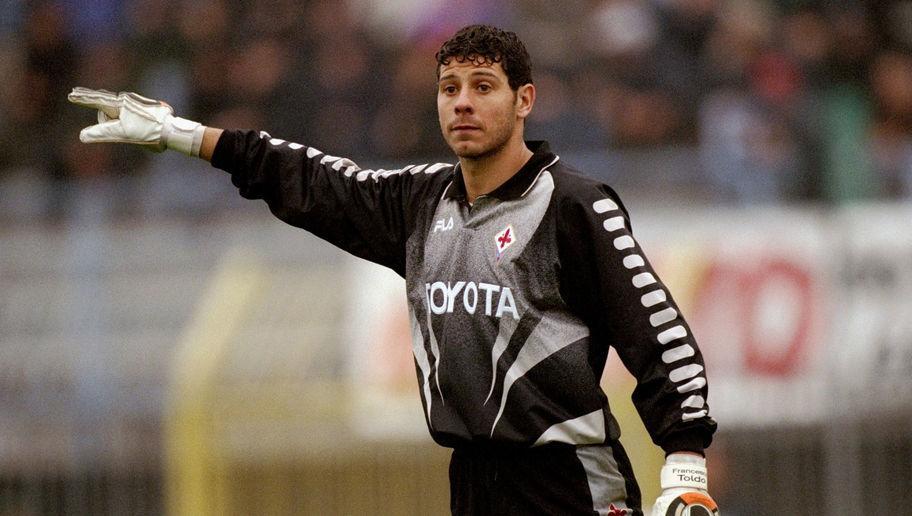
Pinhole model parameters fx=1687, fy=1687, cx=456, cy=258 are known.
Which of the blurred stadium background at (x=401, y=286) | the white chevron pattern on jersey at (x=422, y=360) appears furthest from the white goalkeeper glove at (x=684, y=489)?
the blurred stadium background at (x=401, y=286)

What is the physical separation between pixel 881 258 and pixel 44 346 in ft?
16.0

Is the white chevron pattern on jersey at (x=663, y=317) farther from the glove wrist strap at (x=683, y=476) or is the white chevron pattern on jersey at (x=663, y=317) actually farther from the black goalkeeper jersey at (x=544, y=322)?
the glove wrist strap at (x=683, y=476)

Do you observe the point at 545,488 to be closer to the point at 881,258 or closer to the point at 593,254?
the point at 593,254

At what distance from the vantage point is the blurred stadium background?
8.98 meters

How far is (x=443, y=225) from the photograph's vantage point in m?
5.30

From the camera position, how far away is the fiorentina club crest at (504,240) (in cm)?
511

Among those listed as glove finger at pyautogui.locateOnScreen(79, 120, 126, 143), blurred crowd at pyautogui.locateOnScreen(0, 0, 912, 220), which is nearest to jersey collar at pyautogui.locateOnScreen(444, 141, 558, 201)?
glove finger at pyautogui.locateOnScreen(79, 120, 126, 143)

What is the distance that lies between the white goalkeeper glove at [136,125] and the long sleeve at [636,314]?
1333 mm

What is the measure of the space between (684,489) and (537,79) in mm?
7639

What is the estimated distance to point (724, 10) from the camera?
12.7 metres

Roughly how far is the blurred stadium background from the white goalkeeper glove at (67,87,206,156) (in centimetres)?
315

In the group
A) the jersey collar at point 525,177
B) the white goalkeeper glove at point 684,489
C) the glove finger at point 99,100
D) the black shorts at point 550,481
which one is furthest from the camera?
the glove finger at point 99,100

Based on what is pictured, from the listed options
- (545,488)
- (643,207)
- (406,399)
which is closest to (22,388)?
(406,399)

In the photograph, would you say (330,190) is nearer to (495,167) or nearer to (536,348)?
(495,167)
